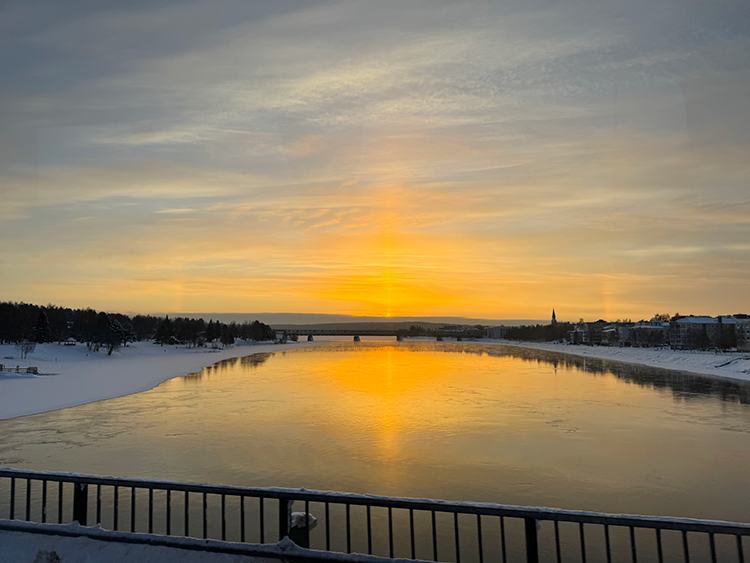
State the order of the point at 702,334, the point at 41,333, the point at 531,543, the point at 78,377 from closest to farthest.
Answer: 1. the point at 531,543
2. the point at 78,377
3. the point at 41,333
4. the point at 702,334

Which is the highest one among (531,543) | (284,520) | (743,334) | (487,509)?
(487,509)

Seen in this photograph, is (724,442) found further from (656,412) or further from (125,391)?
(125,391)

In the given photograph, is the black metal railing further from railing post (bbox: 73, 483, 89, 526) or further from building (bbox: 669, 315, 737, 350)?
building (bbox: 669, 315, 737, 350)

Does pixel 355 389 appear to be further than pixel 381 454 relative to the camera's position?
Yes

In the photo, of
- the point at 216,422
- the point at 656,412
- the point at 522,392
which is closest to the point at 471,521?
the point at 216,422

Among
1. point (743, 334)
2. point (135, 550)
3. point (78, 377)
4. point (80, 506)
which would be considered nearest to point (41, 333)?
point (78, 377)

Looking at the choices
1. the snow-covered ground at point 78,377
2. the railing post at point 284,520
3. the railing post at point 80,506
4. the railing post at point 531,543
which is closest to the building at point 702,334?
the snow-covered ground at point 78,377

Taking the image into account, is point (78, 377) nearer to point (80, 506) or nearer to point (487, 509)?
point (80, 506)

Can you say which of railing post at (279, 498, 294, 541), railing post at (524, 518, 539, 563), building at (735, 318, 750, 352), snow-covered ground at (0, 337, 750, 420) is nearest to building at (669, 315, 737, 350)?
building at (735, 318, 750, 352)

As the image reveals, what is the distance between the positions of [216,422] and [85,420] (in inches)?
312

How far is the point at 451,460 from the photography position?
19.9 metres

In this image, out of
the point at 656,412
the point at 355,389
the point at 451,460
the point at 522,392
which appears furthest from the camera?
the point at 355,389

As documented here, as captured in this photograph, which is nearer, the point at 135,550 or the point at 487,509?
the point at 487,509

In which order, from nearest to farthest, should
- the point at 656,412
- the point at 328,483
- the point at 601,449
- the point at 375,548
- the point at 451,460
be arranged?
1. the point at 375,548
2. the point at 328,483
3. the point at 451,460
4. the point at 601,449
5. the point at 656,412
